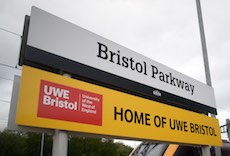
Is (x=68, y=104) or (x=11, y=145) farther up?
(x=11, y=145)

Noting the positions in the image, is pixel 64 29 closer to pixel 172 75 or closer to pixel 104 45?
pixel 104 45

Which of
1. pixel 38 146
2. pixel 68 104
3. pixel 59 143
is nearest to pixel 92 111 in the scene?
pixel 68 104

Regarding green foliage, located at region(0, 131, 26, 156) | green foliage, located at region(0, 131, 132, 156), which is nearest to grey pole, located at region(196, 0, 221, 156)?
green foliage, located at region(0, 131, 132, 156)

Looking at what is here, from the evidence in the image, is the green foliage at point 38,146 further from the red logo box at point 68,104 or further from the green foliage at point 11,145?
the red logo box at point 68,104

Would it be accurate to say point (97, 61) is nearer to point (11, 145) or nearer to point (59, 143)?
point (59, 143)

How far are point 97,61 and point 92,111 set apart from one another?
26.3 inches

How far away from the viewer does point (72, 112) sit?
2.85m

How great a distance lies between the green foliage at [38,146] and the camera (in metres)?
27.6

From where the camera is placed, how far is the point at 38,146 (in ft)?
97.5

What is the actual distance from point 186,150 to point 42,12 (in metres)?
3.14

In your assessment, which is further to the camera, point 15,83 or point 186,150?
point 186,150

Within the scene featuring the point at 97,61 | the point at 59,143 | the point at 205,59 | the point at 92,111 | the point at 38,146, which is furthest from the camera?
the point at 38,146

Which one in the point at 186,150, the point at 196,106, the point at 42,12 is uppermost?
the point at 42,12

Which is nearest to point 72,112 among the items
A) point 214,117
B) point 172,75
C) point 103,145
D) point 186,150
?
point 172,75
